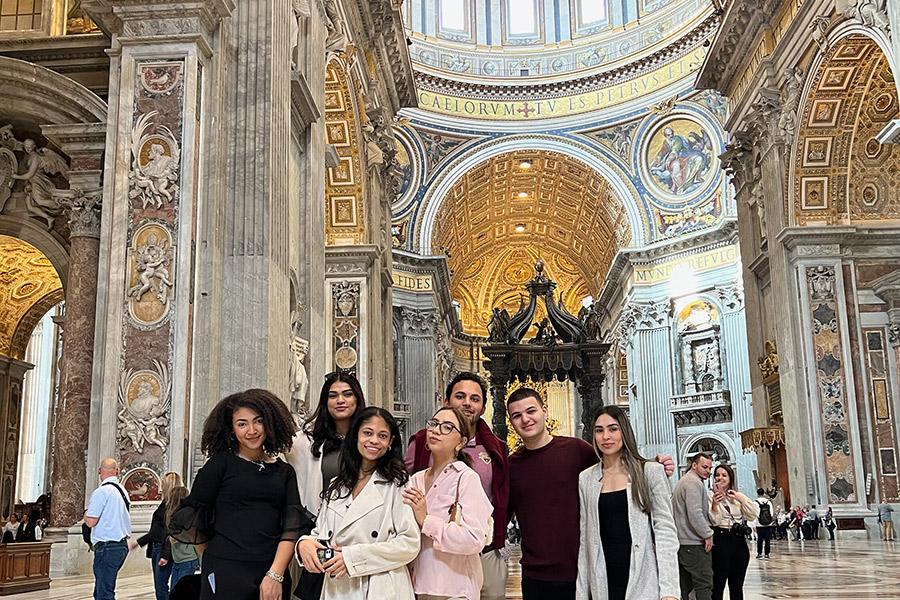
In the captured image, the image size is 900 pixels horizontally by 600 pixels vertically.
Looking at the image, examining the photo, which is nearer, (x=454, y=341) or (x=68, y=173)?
(x=68, y=173)

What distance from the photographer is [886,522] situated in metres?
14.8

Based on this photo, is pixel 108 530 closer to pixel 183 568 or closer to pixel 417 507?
pixel 183 568

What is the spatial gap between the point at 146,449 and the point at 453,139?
26271mm

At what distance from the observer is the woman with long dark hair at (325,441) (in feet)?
11.4

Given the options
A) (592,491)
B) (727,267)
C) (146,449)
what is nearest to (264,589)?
(592,491)

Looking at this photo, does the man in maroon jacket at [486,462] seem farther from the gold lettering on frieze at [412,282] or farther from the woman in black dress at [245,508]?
the gold lettering on frieze at [412,282]

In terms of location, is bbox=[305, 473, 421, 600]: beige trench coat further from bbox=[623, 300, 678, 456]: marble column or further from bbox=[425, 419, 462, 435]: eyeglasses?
A: bbox=[623, 300, 678, 456]: marble column

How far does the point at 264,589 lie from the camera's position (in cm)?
312

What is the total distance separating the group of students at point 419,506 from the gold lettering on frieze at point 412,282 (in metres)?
27.6

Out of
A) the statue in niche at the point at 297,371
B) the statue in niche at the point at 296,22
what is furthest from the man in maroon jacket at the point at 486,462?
the statue in niche at the point at 296,22

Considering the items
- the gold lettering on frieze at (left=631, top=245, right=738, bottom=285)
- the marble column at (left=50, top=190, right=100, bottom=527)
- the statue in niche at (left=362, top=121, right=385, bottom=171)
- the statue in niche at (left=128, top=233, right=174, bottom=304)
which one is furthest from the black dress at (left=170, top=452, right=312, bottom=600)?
the gold lettering on frieze at (left=631, top=245, right=738, bottom=285)

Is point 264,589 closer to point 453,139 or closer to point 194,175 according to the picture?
point 194,175

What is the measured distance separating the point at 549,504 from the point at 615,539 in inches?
11.0

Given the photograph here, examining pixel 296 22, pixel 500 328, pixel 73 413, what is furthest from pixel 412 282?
pixel 73 413
